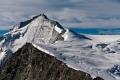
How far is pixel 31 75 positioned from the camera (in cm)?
19225

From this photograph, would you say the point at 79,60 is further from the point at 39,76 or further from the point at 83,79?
the point at 83,79

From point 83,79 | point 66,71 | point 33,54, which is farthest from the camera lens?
point 33,54

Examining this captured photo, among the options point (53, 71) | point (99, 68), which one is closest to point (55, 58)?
point (53, 71)

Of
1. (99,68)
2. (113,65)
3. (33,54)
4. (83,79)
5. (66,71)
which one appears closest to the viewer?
(83,79)

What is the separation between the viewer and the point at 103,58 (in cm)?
19925

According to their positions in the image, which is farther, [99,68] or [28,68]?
[28,68]

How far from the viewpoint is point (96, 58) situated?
638 feet

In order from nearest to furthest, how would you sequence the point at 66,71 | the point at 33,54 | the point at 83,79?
the point at 83,79, the point at 66,71, the point at 33,54

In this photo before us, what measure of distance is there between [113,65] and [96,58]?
13.5 metres

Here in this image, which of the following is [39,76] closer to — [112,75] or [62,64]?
[62,64]

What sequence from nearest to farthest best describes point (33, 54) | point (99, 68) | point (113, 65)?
point (99, 68) < point (113, 65) < point (33, 54)

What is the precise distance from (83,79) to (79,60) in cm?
3853

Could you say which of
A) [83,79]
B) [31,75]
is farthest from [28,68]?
[83,79]

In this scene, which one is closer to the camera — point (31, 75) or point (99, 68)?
point (99, 68)
